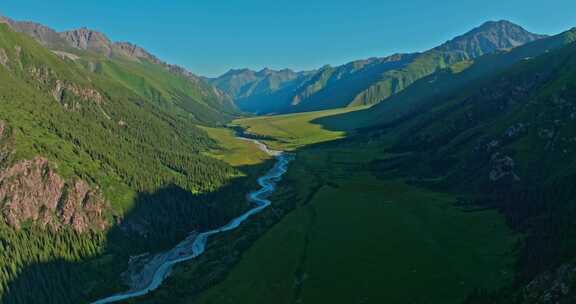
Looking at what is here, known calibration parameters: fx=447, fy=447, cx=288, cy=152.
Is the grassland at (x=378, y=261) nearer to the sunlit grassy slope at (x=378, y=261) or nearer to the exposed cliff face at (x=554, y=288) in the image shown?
the sunlit grassy slope at (x=378, y=261)

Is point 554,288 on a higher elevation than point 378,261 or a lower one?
higher

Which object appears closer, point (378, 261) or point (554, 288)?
point (554, 288)

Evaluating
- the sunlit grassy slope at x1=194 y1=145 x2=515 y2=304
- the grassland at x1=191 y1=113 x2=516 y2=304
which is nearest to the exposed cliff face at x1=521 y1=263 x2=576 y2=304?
the grassland at x1=191 y1=113 x2=516 y2=304

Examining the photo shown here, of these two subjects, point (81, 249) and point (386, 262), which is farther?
point (81, 249)

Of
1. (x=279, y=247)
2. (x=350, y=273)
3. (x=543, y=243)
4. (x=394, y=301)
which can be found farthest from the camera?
(x=279, y=247)

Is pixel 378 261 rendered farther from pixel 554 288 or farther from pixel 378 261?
pixel 554 288

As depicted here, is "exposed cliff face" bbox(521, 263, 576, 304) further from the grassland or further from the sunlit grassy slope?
the sunlit grassy slope

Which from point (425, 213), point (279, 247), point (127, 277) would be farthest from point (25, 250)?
point (425, 213)

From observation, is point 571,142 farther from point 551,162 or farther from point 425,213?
point 425,213

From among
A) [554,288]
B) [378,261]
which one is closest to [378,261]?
[378,261]
